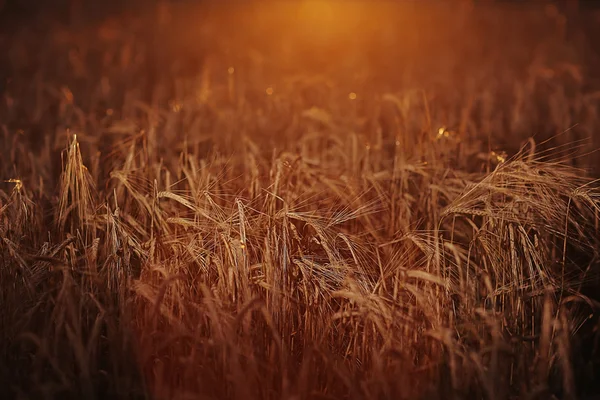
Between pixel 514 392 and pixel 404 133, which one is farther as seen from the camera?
pixel 404 133

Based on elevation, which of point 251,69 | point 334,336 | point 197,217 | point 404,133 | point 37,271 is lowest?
point 334,336

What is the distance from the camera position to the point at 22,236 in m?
2.53

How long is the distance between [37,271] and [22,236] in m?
0.26

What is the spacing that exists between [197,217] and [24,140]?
1774mm

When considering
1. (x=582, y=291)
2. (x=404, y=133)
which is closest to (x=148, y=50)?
(x=404, y=133)

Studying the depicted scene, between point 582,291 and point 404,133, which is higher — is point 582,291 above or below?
below

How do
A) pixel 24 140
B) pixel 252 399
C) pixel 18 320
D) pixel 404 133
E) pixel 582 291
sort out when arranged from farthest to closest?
pixel 24 140 < pixel 404 133 < pixel 582 291 < pixel 18 320 < pixel 252 399

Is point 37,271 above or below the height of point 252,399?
above

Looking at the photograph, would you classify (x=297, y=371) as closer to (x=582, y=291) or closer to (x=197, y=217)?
(x=197, y=217)

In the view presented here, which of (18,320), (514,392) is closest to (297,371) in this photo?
(514,392)

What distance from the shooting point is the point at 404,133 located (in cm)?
343

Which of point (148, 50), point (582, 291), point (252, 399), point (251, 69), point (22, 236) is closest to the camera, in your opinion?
point (252, 399)

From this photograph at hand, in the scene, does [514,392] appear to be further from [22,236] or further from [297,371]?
[22,236]

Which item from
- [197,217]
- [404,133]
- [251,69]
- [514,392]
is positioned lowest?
[514,392]
